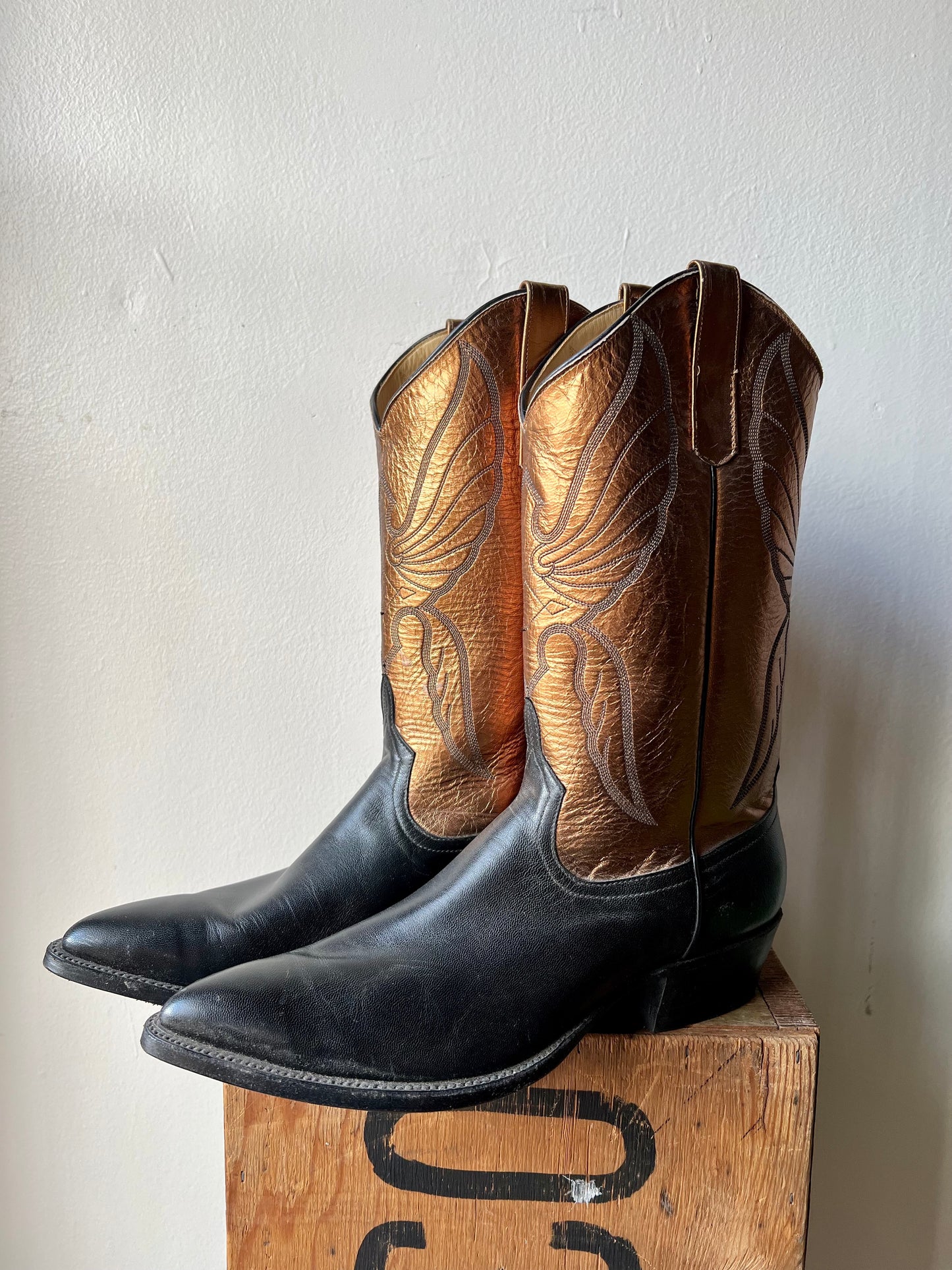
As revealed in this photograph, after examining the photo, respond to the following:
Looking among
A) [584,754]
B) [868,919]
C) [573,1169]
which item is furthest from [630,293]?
[868,919]

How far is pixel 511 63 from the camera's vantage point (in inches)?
39.8

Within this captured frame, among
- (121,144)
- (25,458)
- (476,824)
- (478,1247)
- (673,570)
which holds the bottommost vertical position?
(478,1247)

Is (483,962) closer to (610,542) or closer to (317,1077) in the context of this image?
(317,1077)

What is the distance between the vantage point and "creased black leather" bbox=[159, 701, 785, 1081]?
578 millimetres

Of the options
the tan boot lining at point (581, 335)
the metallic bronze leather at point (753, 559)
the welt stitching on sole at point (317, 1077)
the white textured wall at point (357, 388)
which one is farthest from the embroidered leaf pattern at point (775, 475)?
the white textured wall at point (357, 388)

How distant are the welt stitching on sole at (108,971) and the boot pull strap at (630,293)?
0.62 meters

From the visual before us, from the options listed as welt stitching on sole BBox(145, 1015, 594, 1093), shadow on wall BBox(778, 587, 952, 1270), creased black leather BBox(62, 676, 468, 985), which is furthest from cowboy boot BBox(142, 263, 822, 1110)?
shadow on wall BBox(778, 587, 952, 1270)

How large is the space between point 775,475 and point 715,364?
93 mm

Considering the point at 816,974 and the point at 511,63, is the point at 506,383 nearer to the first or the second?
the point at 511,63

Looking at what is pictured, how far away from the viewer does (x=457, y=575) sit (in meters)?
0.77

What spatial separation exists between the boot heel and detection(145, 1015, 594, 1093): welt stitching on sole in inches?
4.0

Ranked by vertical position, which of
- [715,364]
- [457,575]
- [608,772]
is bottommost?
[608,772]

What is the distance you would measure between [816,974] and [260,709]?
737mm

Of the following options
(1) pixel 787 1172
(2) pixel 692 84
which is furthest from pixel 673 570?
(2) pixel 692 84
